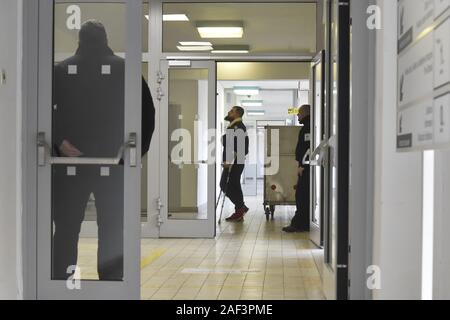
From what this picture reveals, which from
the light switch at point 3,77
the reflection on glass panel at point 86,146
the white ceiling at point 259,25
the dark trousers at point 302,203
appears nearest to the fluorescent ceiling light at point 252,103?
the dark trousers at point 302,203

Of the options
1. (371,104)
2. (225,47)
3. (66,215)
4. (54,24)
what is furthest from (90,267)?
(225,47)

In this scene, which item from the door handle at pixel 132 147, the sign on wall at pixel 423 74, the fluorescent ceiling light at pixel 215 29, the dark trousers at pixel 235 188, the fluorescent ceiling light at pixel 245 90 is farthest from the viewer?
the fluorescent ceiling light at pixel 245 90

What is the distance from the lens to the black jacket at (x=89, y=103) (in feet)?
12.4

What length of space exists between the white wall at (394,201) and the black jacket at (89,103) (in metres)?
1.35

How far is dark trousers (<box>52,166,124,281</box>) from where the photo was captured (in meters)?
3.76

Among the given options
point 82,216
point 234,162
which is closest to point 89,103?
point 82,216

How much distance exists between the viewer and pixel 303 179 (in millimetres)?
8484

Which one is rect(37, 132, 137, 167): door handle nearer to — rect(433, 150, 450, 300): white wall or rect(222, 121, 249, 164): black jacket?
rect(433, 150, 450, 300): white wall

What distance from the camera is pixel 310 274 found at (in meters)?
5.38

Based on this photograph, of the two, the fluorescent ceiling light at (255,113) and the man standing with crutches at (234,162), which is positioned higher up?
the fluorescent ceiling light at (255,113)

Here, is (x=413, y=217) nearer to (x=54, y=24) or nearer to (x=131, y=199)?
(x=131, y=199)

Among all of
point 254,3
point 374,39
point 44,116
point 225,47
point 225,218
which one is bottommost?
point 225,218

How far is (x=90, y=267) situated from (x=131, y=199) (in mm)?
460

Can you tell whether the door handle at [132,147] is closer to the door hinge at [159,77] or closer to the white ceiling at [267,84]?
the door hinge at [159,77]
